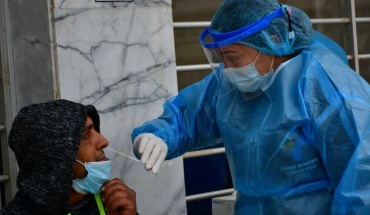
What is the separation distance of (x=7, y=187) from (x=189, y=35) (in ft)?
5.81

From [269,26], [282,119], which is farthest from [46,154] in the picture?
[269,26]

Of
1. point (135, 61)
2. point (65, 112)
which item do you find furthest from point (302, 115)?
point (135, 61)

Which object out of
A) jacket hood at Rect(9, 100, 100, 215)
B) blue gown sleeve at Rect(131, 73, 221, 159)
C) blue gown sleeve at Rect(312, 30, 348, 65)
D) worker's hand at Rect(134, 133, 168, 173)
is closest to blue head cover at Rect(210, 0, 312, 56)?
blue gown sleeve at Rect(312, 30, 348, 65)

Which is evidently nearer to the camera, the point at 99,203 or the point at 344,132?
the point at 344,132

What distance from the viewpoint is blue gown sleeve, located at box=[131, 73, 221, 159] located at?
3840 mm

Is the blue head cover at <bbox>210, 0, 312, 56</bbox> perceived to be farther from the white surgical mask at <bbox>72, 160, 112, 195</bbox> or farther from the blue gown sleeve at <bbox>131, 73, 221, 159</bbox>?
the white surgical mask at <bbox>72, 160, 112, 195</bbox>

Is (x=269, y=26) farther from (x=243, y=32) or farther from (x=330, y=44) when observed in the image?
(x=330, y=44)

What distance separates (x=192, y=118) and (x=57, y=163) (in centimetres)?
88

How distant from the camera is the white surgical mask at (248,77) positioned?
3502 mm

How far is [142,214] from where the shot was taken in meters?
4.61

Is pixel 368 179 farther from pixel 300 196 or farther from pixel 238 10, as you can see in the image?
pixel 238 10

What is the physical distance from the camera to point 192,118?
3.89 metres

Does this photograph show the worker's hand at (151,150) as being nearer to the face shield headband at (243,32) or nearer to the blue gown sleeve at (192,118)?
the blue gown sleeve at (192,118)

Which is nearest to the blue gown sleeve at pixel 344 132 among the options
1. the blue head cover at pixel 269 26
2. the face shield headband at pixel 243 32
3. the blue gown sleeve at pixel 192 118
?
the blue head cover at pixel 269 26
